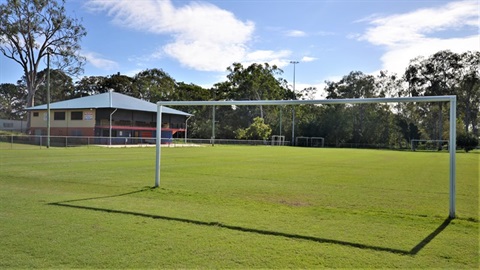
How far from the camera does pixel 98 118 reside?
152 feet

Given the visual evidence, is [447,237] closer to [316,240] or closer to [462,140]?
[316,240]

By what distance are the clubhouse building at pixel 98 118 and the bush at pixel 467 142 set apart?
131ft

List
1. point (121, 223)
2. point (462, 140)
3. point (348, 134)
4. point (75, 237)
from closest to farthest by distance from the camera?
point (75, 237) → point (121, 223) → point (462, 140) → point (348, 134)

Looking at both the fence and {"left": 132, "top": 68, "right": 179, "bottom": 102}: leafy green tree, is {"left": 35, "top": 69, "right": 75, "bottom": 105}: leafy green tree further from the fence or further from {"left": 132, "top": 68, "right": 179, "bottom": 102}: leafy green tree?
the fence

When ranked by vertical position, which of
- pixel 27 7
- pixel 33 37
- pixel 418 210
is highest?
pixel 27 7

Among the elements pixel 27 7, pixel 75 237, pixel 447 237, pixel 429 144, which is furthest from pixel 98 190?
pixel 429 144

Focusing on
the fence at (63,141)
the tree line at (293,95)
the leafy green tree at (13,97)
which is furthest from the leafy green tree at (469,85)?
the leafy green tree at (13,97)

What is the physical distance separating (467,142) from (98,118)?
154 ft

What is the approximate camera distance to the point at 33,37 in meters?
51.7

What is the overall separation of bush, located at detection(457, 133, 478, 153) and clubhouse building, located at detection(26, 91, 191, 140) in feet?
131

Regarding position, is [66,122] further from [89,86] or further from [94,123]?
[89,86]

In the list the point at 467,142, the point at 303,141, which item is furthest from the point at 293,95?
the point at 467,142

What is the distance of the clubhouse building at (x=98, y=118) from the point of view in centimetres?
4641

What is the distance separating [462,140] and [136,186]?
165 ft
